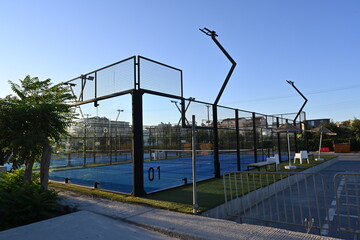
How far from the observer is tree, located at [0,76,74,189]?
581 centimetres

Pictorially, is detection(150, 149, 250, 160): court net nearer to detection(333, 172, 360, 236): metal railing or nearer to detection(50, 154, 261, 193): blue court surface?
detection(50, 154, 261, 193): blue court surface

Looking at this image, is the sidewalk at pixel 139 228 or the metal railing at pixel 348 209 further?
the metal railing at pixel 348 209

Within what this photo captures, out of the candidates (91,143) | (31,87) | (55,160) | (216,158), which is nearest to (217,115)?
(216,158)

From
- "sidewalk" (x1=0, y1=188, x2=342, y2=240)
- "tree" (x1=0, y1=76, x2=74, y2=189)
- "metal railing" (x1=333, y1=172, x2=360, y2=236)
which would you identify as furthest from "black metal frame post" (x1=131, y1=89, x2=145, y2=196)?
"metal railing" (x1=333, y1=172, x2=360, y2=236)

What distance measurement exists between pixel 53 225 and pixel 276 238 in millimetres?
3773

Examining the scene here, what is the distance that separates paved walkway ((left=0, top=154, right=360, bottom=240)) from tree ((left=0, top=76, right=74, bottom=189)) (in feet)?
7.80

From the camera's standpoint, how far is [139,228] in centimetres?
404

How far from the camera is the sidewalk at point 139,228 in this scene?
3.56 metres

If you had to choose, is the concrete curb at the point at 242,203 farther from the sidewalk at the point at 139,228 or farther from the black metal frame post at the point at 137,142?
the black metal frame post at the point at 137,142

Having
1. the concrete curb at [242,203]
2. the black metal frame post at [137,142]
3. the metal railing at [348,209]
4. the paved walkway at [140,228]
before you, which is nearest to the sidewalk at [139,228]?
the paved walkway at [140,228]

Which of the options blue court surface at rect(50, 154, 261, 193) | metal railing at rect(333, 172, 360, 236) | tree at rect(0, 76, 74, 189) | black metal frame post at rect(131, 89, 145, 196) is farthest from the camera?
blue court surface at rect(50, 154, 261, 193)

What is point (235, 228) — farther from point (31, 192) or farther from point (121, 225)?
point (31, 192)

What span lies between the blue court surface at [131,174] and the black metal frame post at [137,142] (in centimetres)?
77

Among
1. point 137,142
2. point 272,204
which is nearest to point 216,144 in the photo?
point 272,204
